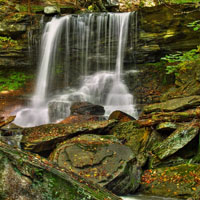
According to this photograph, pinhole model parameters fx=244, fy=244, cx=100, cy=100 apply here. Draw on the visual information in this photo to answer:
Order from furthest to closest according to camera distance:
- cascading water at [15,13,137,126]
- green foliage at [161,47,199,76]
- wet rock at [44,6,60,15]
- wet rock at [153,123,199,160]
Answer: wet rock at [44,6,60,15]
cascading water at [15,13,137,126]
green foliage at [161,47,199,76]
wet rock at [153,123,199,160]

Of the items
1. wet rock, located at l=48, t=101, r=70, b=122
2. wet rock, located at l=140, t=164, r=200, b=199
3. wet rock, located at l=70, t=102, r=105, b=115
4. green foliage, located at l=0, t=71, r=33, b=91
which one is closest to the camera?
wet rock, located at l=140, t=164, r=200, b=199

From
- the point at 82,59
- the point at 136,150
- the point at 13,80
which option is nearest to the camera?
the point at 136,150

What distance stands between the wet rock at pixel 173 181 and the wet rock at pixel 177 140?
0.42 metres

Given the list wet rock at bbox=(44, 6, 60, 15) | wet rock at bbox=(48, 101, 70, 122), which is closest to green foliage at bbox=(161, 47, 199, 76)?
wet rock at bbox=(48, 101, 70, 122)

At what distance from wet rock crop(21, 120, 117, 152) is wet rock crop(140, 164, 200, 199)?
2.23 metres

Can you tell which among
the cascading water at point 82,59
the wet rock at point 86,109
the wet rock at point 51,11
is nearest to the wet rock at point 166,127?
the wet rock at point 86,109

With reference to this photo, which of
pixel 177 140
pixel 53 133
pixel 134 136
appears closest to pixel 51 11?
pixel 53 133

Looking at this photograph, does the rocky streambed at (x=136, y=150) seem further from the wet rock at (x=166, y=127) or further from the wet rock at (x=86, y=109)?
the wet rock at (x=86, y=109)

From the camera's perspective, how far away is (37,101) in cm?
1388

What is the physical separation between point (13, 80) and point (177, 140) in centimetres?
1160

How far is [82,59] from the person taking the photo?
14547 mm

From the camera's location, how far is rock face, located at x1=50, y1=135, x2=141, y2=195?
4.63 meters

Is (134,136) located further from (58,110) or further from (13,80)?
(13,80)

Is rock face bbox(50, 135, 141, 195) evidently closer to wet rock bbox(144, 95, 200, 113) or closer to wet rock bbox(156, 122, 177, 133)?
wet rock bbox(156, 122, 177, 133)
